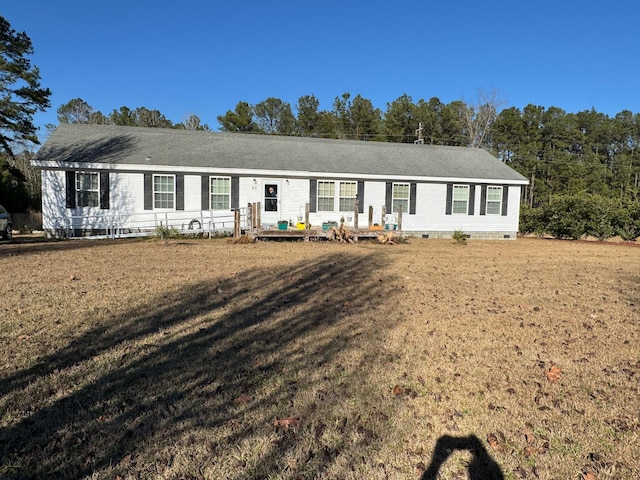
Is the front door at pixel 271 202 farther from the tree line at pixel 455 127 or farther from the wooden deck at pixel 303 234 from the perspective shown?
the tree line at pixel 455 127

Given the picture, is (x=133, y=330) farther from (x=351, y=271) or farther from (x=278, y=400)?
(x=351, y=271)

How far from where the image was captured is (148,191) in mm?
17938

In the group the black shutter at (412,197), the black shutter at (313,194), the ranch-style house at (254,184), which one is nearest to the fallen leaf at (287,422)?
the ranch-style house at (254,184)

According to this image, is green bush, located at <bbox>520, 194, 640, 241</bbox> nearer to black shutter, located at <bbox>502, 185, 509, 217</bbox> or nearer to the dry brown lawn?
black shutter, located at <bbox>502, 185, 509, 217</bbox>

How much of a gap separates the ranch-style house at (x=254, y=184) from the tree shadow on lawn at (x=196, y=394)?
1091cm

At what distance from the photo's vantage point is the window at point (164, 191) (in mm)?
18094

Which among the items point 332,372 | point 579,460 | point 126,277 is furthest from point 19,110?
point 579,460

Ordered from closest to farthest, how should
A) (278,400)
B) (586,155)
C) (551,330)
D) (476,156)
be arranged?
(278,400) → (551,330) → (476,156) → (586,155)

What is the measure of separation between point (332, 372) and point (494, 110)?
4918 centimetres

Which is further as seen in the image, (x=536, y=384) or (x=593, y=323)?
(x=593, y=323)

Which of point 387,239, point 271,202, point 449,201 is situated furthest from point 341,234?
point 449,201

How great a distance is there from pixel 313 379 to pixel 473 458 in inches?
60.9

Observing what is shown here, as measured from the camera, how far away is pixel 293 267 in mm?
10234

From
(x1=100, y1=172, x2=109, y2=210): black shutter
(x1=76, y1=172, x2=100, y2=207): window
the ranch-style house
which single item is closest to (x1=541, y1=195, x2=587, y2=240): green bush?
the ranch-style house
